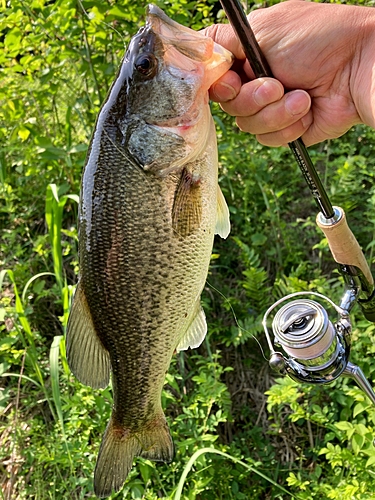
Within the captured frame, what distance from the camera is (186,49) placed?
139 cm

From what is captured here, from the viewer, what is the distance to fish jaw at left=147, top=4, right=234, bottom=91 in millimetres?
1375

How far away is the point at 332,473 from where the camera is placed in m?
2.41

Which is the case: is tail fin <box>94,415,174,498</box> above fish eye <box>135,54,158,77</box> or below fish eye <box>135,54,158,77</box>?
below

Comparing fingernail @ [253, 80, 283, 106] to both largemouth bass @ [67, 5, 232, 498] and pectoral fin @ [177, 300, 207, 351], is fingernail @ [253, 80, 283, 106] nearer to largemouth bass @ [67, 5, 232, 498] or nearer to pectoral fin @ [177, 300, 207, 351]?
largemouth bass @ [67, 5, 232, 498]

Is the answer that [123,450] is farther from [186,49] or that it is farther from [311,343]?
[186,49]

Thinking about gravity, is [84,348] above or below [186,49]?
below

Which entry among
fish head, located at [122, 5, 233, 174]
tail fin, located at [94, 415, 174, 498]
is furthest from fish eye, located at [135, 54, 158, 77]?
tail fin, located at [94, 415, 174, 498]

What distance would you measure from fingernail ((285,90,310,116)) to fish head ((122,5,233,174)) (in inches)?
11.8

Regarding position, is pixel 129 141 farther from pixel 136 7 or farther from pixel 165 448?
pixel 136 7

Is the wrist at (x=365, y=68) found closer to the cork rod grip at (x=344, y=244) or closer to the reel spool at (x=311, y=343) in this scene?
the cork rod grip at (x=344, y=244)

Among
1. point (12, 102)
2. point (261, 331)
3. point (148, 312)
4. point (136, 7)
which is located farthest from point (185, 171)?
point (12, 102)

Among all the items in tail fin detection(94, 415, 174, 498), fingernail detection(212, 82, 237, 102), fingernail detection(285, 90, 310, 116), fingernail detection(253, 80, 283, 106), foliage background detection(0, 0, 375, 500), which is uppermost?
fingernail detection(212, 82, 237, 102)

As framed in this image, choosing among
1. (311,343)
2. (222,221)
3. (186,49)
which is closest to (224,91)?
(186,49)

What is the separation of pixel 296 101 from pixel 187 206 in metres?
0.56
